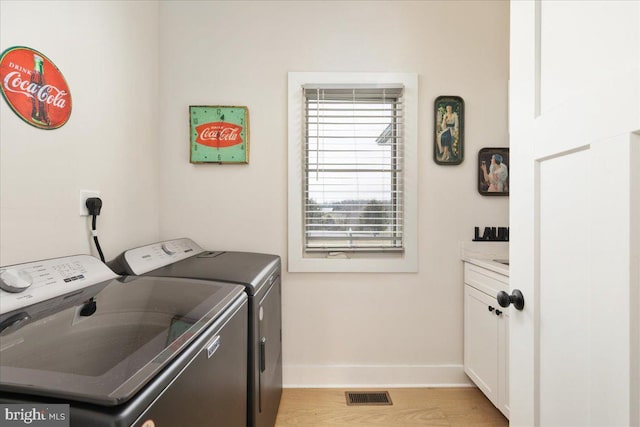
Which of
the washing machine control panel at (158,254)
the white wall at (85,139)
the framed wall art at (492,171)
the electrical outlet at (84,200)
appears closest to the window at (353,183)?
the framed wall art at (492,171)

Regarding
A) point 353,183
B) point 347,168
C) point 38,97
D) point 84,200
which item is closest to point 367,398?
point 353,183

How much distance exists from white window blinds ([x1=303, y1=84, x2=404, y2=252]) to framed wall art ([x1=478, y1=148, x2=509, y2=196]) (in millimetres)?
539

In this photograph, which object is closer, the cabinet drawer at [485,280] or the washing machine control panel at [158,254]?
the washing machine control panel at [158,254]

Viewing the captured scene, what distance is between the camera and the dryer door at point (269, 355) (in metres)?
1.37

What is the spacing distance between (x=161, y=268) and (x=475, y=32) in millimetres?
2414

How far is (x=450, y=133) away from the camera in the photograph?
215 cm

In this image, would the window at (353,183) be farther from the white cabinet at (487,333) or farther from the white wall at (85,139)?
the white wall at (85,139)

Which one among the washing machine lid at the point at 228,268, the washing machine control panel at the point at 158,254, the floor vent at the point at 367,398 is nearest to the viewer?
the washing machine lid at the point at 228,268

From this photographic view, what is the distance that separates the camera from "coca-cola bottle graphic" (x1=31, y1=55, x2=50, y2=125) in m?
1.20

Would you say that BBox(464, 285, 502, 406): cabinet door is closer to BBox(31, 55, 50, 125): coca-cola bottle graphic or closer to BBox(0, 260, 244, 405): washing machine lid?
BBox(0, 260, 244, 405): washing machine lid

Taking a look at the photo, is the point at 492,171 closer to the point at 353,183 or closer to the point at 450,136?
the point at 450,136

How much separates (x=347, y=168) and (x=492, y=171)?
0.98m

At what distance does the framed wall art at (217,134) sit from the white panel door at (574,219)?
5.23ft

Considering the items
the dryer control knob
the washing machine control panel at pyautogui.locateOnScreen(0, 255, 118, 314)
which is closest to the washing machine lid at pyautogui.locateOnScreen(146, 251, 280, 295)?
the washing machine control panel at pyautogui.locateOnScreen(0, 255, 118, 314)
